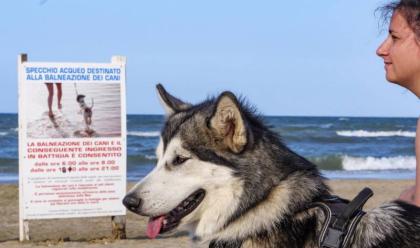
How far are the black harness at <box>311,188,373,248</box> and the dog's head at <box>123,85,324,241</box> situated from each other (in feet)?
0.89

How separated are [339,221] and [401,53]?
98 centimetres

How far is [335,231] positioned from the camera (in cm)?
372

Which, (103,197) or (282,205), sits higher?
(282,205)

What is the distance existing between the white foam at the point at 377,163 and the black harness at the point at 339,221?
78.7 feet

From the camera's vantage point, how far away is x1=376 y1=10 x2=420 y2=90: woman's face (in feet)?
12.9

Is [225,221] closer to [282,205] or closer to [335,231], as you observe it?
[282,205]

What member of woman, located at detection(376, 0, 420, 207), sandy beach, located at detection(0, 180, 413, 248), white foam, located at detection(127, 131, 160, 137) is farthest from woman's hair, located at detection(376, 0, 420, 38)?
white foam, located at detection(127, 131, 160, 137)

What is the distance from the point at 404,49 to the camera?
155 inches

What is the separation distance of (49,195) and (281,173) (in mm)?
6555

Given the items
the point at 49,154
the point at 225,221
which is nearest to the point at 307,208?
the point at 225,221

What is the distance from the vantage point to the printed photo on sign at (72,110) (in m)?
10.0

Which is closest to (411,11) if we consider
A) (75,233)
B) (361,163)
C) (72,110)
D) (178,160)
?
(178,160)

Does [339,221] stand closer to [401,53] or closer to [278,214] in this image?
[278,214]

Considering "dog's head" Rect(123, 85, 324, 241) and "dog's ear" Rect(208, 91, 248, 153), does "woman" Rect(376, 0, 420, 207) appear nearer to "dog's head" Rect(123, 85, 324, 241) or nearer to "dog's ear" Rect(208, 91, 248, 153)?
"dog's head" Rect(123, 85, 324, 241)
